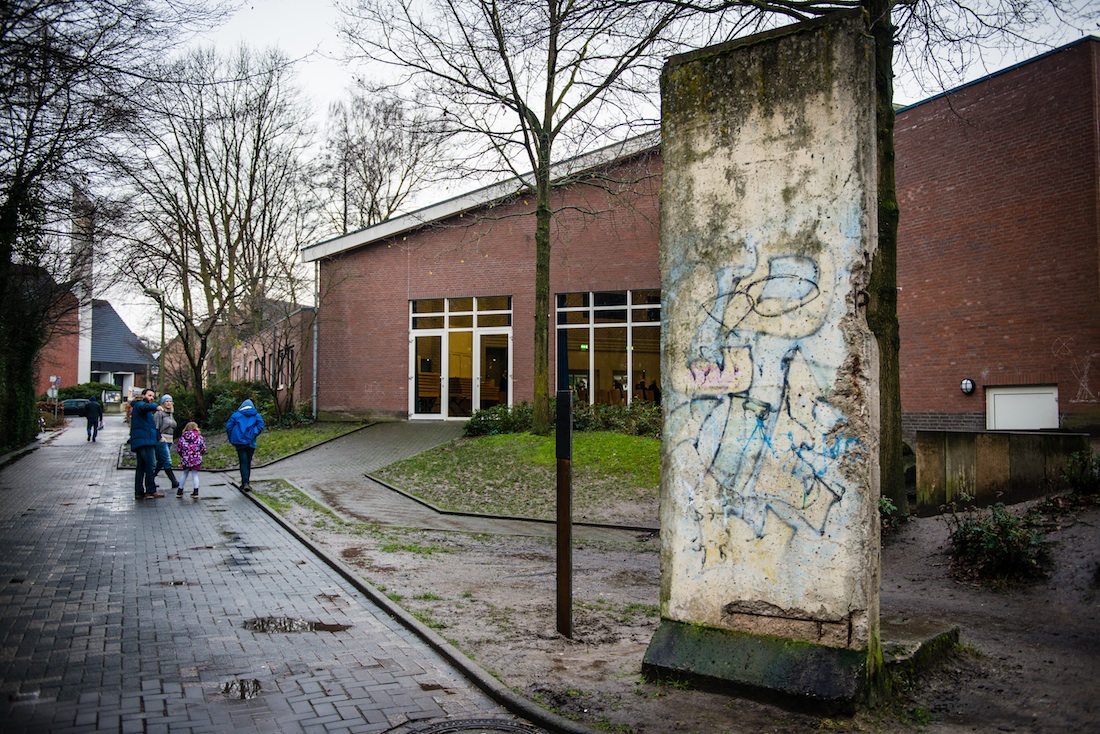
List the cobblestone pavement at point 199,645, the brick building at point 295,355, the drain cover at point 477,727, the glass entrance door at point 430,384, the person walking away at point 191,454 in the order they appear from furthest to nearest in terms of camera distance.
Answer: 1. the brick building at point 295,355
2. the glass entrance door at point 430,384
3. the person walking away at point 191,454
4. the cobblestone pavement at point 199,645
5. the drain cover at point 477,727

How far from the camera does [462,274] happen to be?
2605 cm

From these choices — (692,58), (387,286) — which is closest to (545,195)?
(387,286)

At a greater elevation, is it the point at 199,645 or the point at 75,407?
the point at 75,407

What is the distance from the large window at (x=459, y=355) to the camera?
84.0 ft

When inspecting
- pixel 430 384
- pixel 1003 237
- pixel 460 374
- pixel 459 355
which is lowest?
pixel 430 384

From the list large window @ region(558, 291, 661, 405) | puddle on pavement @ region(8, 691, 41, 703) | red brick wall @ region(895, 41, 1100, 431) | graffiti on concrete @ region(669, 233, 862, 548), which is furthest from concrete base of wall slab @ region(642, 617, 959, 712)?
large window @ region(558, 291, 661, 405)

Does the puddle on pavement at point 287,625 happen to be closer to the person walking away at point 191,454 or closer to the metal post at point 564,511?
the metal post at point 564,511

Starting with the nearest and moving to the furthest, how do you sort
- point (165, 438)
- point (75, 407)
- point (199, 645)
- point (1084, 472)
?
point (199, 645) → point (1084, 472) → point (165, 438) → point (75, 407)

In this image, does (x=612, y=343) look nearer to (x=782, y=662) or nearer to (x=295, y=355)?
(x=295, y=355)

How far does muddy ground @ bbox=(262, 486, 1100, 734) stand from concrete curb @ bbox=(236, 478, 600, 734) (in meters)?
0.12

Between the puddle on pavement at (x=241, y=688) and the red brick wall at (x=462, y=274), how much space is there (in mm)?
Answer: 17508

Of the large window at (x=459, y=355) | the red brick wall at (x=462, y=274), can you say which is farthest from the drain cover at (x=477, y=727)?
the large window at (x=459, y=355)

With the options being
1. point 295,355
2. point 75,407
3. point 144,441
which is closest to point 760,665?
point 144,441

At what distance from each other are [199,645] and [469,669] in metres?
1.99
